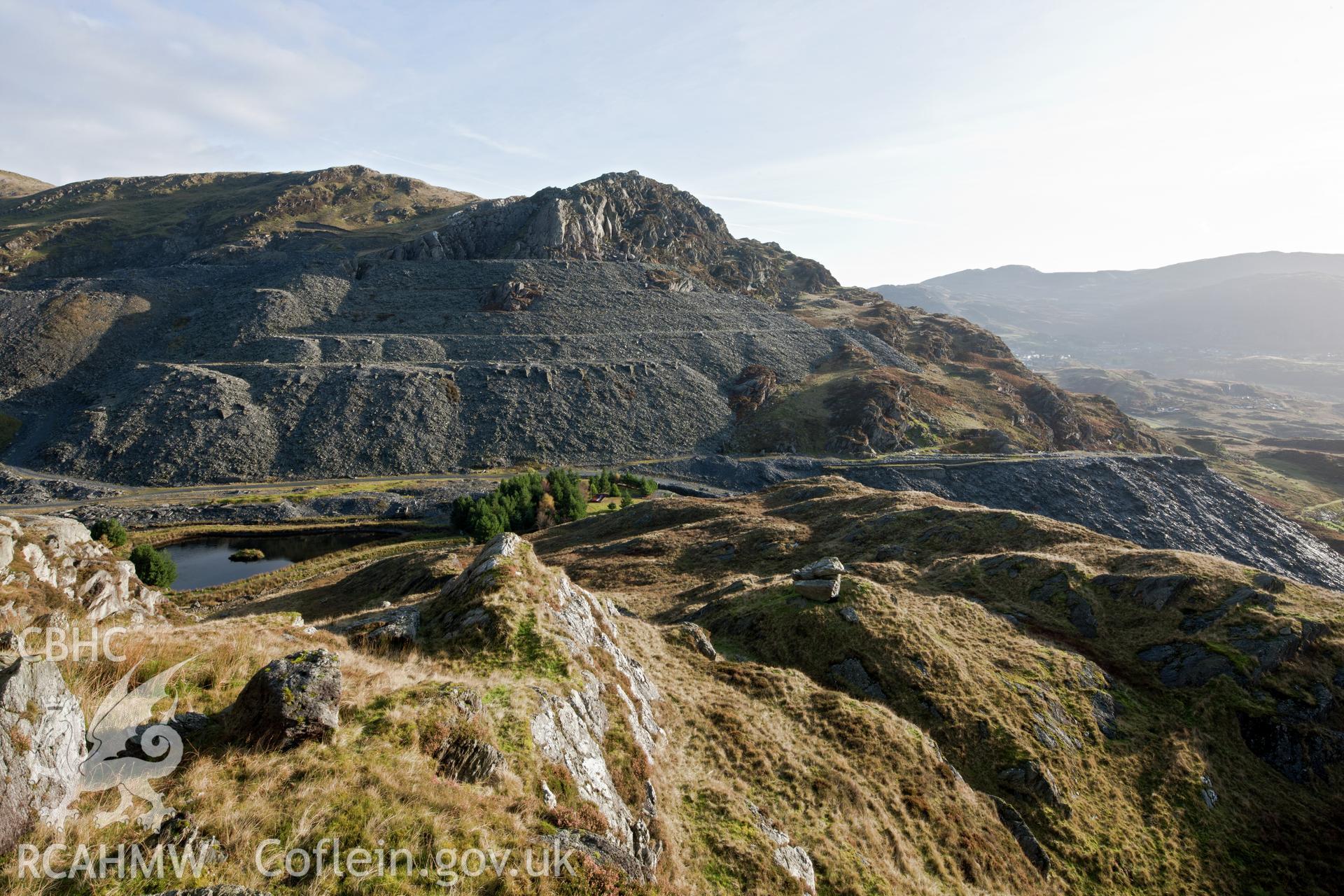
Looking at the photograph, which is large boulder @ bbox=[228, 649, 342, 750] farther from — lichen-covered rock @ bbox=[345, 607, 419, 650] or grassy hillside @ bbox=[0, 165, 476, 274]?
grassy hillside @ bbox=[0, 165, 476, 274]

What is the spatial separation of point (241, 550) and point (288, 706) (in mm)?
63729

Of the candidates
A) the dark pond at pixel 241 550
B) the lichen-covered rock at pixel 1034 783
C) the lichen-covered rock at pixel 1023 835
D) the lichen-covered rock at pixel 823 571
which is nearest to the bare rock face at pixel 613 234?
the dark pond at pixel 241 550

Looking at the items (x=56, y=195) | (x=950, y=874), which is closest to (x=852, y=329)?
(x=950, y=874)

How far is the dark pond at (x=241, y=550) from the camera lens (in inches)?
2125

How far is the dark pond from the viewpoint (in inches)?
2125

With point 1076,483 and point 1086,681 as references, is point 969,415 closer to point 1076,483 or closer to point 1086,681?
point 1076,483

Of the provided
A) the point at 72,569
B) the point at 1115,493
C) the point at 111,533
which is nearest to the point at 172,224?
the point at 111,533

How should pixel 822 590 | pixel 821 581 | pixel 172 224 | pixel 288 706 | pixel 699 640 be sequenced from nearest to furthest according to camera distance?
pixel 288 706 → pixel 699 640 → pixel 822 590 → pixel 821 581 → pixel 172 224

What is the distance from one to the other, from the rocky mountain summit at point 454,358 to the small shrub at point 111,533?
23.3 m

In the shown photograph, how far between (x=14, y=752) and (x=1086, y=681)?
31.2 metres

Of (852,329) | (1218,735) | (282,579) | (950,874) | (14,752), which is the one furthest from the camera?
(852,329)

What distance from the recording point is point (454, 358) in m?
103

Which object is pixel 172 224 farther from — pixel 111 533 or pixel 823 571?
pixel 823 571

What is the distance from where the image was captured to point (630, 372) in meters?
104
